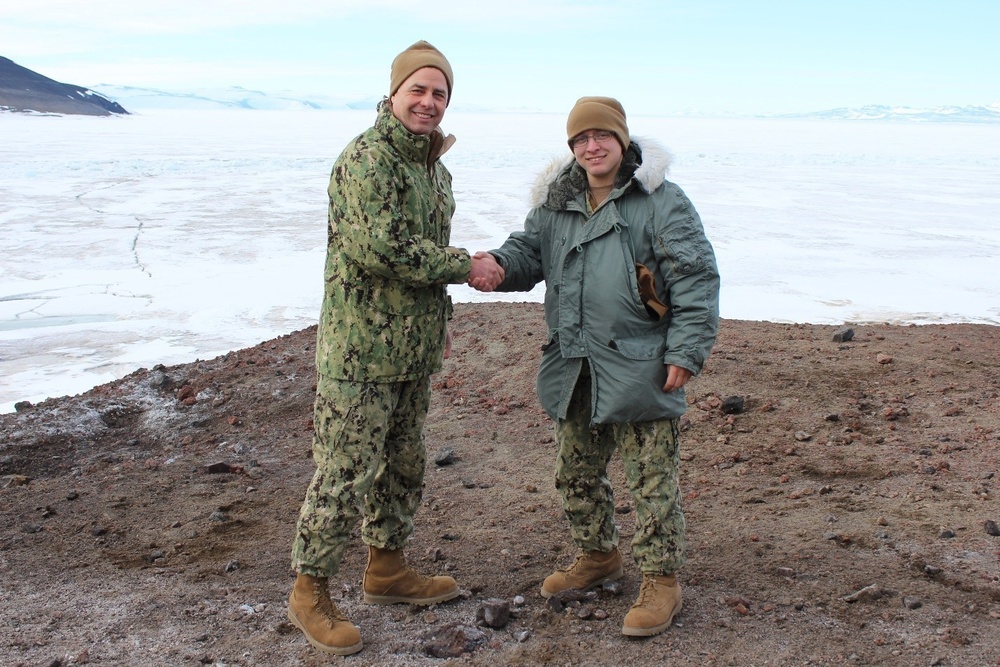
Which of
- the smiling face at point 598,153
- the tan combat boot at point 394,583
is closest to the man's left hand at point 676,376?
the smiling face at point 598,153

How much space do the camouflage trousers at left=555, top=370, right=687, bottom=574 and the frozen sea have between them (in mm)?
1022

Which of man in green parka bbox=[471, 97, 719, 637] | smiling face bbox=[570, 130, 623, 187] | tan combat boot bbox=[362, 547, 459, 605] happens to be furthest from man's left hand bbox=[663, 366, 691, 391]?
tan combat boot bbox=[362, 547, 459, 605]

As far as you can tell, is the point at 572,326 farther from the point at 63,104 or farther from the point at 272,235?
the point at 63,104

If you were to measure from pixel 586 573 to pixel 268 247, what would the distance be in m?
11.9

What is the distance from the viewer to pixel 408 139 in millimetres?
3117

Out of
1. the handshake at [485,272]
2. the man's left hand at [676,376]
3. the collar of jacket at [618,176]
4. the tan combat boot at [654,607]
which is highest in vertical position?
the collar of jacket at [618,176]

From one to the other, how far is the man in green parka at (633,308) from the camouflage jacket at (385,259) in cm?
24

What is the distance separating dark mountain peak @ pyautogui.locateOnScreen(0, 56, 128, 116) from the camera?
257ft

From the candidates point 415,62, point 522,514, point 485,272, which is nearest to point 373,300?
point 485,272

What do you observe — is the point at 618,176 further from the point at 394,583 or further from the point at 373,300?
the point at 394,583

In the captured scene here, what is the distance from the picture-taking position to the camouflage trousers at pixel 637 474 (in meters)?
3.28

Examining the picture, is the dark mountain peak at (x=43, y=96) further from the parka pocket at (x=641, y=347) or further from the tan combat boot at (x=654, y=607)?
the tan combat boot at (x=654, y=607)

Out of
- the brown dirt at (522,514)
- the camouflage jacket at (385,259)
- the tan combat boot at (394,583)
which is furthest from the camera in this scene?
the tan combat boot at (394,583)

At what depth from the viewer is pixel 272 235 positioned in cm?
1595
